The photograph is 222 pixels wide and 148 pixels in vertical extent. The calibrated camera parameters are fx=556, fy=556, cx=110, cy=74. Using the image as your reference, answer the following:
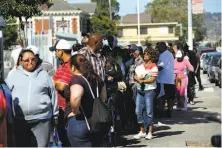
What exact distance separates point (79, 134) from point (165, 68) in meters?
6.94

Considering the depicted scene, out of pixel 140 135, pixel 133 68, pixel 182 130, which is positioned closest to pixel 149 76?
pixel 133 68

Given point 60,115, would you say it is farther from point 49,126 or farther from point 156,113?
point 156,113

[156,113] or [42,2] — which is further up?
[42,2]

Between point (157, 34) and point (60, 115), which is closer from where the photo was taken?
point (60, 115)

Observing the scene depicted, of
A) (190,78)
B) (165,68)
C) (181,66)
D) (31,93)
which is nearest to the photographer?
(31,93)

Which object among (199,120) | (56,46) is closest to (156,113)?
(199,120)

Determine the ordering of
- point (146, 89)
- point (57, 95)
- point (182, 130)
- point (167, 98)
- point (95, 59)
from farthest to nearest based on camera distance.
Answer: point (167, 98) < point (182, 130) < point (146, 89) < point (95, 59) < point (57, 95)

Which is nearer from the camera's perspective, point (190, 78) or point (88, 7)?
point (190, 78)

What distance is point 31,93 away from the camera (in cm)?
646

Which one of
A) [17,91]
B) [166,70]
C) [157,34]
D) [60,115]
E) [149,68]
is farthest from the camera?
[157,34]

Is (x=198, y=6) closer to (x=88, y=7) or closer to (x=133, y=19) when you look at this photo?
(x=88, y=7)

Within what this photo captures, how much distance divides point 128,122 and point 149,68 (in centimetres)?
171

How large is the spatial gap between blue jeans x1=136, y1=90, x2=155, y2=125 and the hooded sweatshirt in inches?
153

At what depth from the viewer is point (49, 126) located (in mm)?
6691
